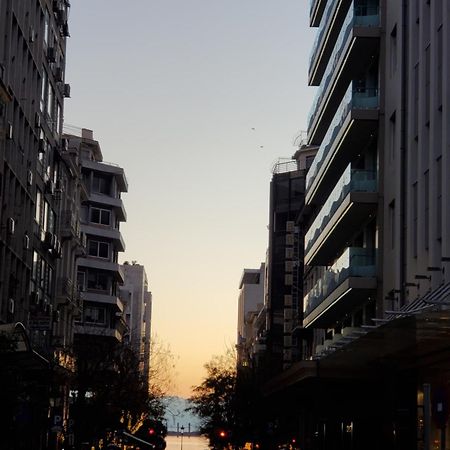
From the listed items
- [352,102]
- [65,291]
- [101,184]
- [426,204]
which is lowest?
[426,204]

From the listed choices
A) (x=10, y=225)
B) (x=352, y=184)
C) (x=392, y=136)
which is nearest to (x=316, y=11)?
(x=352, y=184)

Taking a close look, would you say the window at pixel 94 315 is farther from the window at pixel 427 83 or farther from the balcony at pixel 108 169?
the window at pixel 427 83

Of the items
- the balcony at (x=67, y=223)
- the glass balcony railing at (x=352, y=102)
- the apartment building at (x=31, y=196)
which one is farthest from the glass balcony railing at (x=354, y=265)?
the balcony at (x=67, y=223)

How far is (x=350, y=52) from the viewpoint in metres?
46.5

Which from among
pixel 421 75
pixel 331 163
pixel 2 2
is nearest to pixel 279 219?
pixel 331 163

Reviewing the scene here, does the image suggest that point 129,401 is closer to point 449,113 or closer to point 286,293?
point 286,293

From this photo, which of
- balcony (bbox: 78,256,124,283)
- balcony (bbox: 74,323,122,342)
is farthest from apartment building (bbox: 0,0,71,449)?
balcony (bbox: 78,256,124,283)

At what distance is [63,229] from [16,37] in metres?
24.6

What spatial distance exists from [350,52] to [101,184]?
65565mm

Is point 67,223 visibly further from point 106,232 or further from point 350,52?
point 106,232

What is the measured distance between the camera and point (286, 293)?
338ft

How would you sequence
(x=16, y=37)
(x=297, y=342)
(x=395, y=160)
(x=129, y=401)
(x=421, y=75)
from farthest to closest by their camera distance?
(x=297, y=342), (x=129, y=401), (x=16, y=37), (x=395, y=160), (x=421, y=75)

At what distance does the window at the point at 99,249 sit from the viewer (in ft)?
357

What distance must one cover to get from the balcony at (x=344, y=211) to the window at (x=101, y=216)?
5320cm
